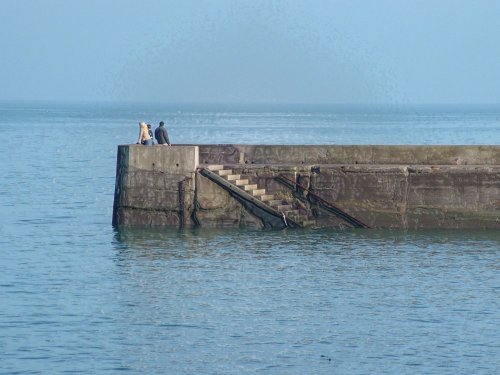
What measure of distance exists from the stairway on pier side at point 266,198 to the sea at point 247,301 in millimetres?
428

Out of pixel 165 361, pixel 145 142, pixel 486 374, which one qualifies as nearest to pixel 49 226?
pixel 145 142

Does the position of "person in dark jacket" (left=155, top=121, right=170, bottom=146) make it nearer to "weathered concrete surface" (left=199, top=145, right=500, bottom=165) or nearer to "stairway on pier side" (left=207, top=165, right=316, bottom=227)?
"stairway on pier side" (left=207, top=165, right=316, bottom=227)

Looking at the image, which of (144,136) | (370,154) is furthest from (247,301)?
(370,154)

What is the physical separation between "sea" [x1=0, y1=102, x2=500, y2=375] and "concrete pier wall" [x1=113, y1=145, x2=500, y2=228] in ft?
1.50

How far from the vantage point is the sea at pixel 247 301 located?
2150 centimetres

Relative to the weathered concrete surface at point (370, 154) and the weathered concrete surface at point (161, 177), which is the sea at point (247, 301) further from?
the weathered concrete surface at point (370, 154)

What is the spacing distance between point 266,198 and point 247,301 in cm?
926

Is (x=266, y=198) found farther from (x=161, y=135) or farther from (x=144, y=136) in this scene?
(x=144, y=136)

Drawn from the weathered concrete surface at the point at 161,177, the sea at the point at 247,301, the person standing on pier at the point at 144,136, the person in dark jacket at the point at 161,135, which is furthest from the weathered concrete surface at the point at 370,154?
the weathered concrete surface at the point at 161,177

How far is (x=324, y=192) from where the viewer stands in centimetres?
3500

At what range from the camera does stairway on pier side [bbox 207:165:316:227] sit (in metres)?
34.9

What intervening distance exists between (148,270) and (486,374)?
11521 mm

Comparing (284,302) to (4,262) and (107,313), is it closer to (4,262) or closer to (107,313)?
(107,313)

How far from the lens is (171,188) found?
34750mm
